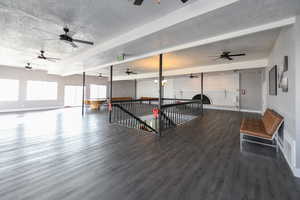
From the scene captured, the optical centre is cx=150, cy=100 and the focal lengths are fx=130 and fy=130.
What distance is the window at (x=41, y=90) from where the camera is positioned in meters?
9.48

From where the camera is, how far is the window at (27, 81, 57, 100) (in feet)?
31.1

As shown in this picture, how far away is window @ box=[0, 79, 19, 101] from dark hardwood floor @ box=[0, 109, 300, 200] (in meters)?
7.38

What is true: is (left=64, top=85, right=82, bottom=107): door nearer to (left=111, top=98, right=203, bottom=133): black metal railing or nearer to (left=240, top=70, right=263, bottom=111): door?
(left=111, top=98, right=203, bottom=133): black metal railing

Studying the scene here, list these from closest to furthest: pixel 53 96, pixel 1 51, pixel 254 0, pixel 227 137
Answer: pixel 254 0, pixel 227 137, pixel 1 51, pixel 53 96

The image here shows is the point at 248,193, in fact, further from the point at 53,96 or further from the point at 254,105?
the point at 53,96

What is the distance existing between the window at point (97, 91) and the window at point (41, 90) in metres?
2.95

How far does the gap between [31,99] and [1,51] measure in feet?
17.0

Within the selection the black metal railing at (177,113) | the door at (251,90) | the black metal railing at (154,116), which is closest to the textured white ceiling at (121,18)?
the black metal railing at (177,113)

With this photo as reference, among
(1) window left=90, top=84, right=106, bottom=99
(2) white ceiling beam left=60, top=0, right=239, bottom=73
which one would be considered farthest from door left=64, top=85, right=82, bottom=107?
(2) white ceiling beam left=60, top=0, right=239, bottom=73

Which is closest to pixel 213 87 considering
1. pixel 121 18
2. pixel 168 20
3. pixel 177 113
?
pixel 177 113

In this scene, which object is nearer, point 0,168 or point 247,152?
point 0,168

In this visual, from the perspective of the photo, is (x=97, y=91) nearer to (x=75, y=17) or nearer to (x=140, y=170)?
(x=75, y=17)

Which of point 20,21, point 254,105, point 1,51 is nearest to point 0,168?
point 20,21

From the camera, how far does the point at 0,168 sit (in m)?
2.22
